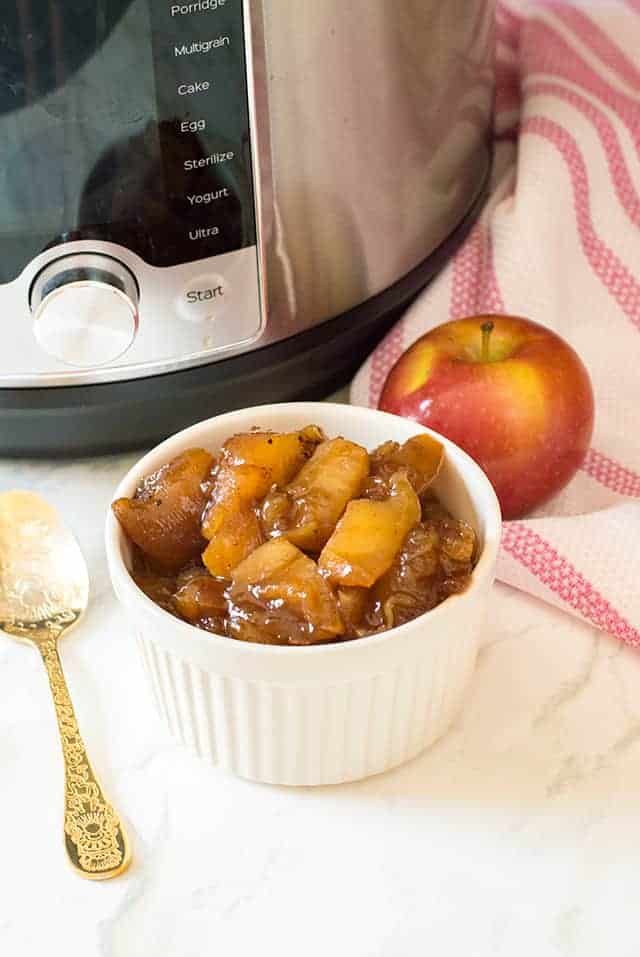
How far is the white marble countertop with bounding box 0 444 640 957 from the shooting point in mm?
436

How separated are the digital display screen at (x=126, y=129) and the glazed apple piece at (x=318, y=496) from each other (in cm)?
13

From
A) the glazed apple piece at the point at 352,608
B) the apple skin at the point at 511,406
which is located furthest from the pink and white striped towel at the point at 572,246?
the glazed apple piece at the point at 352,608

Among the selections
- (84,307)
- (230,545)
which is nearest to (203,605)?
(230,545)

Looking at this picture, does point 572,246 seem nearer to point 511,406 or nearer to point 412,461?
point 511,406

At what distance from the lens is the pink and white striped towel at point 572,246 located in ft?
2.16

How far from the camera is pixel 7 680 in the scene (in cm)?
Result: 54

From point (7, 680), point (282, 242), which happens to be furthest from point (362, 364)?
point (7, 680)

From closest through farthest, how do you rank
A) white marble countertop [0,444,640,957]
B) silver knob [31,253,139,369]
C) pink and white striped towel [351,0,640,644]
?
white marble countertop [0,444,640,957] < silver knob [31,253,139,369] < pink and white striped towel [351,0,640,644]

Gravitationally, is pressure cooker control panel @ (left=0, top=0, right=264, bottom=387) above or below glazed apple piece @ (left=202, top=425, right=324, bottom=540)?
above

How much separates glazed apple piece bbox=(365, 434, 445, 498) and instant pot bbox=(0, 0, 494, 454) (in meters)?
0.13

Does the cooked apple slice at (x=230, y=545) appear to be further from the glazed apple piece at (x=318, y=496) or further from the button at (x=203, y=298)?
the button at (x=203, y=298)

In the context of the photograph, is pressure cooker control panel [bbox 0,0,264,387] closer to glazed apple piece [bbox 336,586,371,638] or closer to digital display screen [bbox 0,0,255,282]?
digital display screen [bbox 0,0,255,282]

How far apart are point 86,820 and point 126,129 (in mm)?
295

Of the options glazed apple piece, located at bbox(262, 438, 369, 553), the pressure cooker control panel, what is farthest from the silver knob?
glazed apple piece, located at bbox(262, 438, 369, 553)
